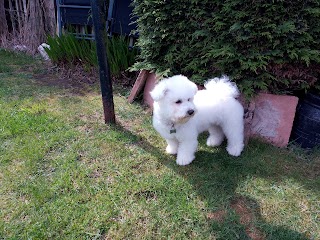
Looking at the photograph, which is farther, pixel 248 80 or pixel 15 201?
pixel 248 80

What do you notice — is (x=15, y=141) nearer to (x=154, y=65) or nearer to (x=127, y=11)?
(x=154, y=65)

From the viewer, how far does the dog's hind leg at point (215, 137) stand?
10.1 ft

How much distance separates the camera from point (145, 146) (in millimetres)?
3086

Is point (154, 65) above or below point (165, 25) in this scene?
below

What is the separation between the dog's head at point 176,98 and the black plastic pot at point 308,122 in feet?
4.73

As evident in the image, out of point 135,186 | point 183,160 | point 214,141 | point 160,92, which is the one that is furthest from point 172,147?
point 160,92

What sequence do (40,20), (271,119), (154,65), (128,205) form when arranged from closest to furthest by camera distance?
(128,205)
(271,119)
(154,65)
(40,20)

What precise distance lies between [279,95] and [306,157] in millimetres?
727

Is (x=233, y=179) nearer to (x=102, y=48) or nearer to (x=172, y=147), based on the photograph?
(x=172, y=147)

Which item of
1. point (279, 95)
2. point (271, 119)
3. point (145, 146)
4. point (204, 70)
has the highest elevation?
point (204, 70)

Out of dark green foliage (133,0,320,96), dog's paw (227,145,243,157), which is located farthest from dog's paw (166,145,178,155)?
dark green foliage (133,0,320,96)

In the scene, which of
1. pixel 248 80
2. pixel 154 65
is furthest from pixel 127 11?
pixel 248 80

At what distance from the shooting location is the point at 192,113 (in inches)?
93.4

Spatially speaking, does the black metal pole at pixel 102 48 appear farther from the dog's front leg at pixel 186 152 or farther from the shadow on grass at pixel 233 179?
the dog's front leg at pixel 186 152
